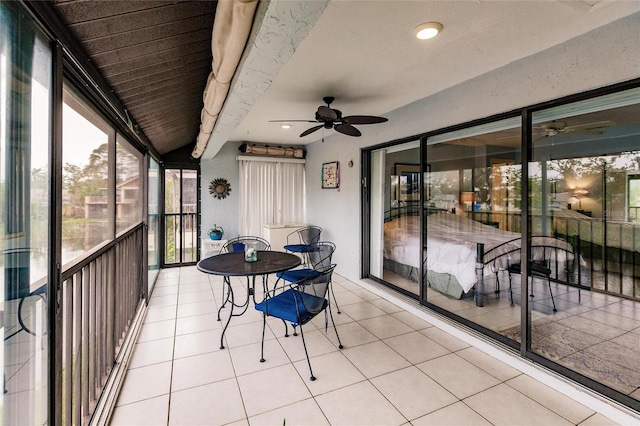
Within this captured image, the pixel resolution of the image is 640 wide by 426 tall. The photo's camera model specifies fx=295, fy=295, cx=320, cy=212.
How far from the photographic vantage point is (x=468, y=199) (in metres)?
3.15

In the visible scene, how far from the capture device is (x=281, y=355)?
2.61m

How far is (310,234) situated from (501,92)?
12.9ft

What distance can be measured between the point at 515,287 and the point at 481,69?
209cm

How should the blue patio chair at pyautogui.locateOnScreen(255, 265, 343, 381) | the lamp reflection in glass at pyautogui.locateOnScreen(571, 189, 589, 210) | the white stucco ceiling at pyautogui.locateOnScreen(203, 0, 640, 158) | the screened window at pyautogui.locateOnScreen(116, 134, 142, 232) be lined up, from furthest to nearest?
the screened window at pyautogui.locateOnScreen(116, 134, 142, 232) → the blue patio chair at pyautogui.locateOnScreen(255, 265, 343, 381) → the lamp reflection in glass at pyautogui.locateOnScreen(571, 189, 589, 210) → the white stucco ceiling at pyautogui.locateOnScreen(203, 0, 640, 158)

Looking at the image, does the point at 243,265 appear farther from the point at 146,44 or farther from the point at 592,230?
the point at 592,230

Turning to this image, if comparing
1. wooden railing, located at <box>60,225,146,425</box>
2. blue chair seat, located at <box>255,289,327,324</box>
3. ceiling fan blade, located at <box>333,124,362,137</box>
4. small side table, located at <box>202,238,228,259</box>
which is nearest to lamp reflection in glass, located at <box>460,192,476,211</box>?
ceiling fan blade, located at <box>333,124,362,137</box>

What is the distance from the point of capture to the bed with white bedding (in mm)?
2892

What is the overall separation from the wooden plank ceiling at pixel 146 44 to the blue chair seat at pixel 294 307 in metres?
1.86

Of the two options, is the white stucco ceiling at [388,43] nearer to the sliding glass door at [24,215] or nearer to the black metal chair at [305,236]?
the sliding glass door at [24,215]

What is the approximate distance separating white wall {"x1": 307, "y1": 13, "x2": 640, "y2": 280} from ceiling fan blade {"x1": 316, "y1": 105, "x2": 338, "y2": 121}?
44.2 inches

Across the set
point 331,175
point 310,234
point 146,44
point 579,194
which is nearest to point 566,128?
point 579,194

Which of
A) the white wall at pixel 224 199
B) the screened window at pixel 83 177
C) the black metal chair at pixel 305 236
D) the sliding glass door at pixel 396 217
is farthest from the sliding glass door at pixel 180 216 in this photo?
the screened window at pixel 83 177

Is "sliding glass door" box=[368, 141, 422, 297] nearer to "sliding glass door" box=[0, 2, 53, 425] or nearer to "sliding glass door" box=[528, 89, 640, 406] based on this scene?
"sliding glass door" box=[528, 89, 640, 406]

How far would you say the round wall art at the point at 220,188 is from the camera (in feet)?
19.4
